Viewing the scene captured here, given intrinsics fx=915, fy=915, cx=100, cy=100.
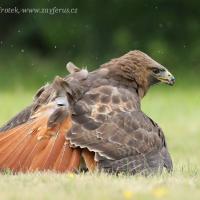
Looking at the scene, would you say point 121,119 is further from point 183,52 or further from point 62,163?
point 183,52

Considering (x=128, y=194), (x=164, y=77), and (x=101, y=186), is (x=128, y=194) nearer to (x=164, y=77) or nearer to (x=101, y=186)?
(x=101, y=186)

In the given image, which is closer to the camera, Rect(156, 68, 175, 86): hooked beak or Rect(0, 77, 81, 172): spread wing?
Rect(0, 77, 81, 172): spread wing

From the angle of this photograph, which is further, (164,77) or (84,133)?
(164,77)

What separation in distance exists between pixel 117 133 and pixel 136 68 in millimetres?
930

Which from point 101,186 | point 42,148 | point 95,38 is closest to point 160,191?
point 101,186

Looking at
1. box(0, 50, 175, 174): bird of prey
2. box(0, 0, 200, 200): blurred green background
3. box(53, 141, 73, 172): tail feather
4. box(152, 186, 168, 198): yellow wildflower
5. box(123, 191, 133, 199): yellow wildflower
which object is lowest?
box(123, 191, 133, 199): yellow wildflower

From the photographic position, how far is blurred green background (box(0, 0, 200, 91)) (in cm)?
2086

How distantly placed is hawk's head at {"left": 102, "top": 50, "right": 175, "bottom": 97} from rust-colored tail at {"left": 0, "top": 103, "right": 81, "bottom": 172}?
2.61 feet

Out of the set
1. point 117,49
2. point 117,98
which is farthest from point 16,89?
point 117,98

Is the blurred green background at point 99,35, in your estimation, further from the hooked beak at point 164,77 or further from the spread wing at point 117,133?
the spread wing at point 117,133

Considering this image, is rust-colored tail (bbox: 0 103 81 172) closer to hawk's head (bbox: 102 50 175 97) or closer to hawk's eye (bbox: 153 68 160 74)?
hawk's head (bbox: 102 50 175 97)

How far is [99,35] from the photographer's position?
70.3 feet

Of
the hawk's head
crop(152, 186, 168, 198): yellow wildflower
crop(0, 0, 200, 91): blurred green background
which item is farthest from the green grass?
crop(0, 0, 200, 91): blurred green background

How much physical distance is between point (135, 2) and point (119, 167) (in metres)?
15.1
